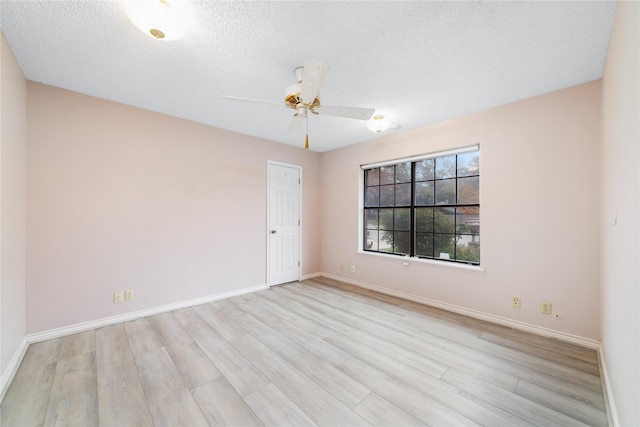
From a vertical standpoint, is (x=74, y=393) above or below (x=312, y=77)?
below

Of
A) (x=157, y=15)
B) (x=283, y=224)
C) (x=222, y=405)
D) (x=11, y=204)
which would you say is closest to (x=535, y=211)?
(x=222, y=405)

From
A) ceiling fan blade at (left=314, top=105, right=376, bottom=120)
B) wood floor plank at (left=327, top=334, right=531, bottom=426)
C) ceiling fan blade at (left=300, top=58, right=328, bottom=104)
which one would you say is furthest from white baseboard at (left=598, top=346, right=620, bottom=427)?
ceiling fan blade at (left=300, top=58, right=328, bottom=104)

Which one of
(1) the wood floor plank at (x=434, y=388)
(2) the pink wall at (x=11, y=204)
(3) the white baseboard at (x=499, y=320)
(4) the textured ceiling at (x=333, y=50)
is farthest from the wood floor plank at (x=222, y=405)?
(3) the white baseboard at (x=499, y=320)

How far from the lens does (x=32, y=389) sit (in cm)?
181

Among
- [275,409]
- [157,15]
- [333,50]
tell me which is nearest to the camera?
[157,15]

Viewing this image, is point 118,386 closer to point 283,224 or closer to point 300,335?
point 300,335

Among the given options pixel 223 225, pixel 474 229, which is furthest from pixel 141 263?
pixel 474 229

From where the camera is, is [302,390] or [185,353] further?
[185,353]

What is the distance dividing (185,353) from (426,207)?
342cm

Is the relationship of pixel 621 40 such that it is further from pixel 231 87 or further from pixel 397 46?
pixel 231 87

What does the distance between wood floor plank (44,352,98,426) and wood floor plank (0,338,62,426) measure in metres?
0.04

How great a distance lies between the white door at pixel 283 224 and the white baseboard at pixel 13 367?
2.73 metres

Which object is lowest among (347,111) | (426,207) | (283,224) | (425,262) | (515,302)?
(515,302)

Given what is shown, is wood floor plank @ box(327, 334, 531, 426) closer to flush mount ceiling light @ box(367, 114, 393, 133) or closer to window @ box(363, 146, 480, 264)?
window @ box(363, 146, 480, 264)
